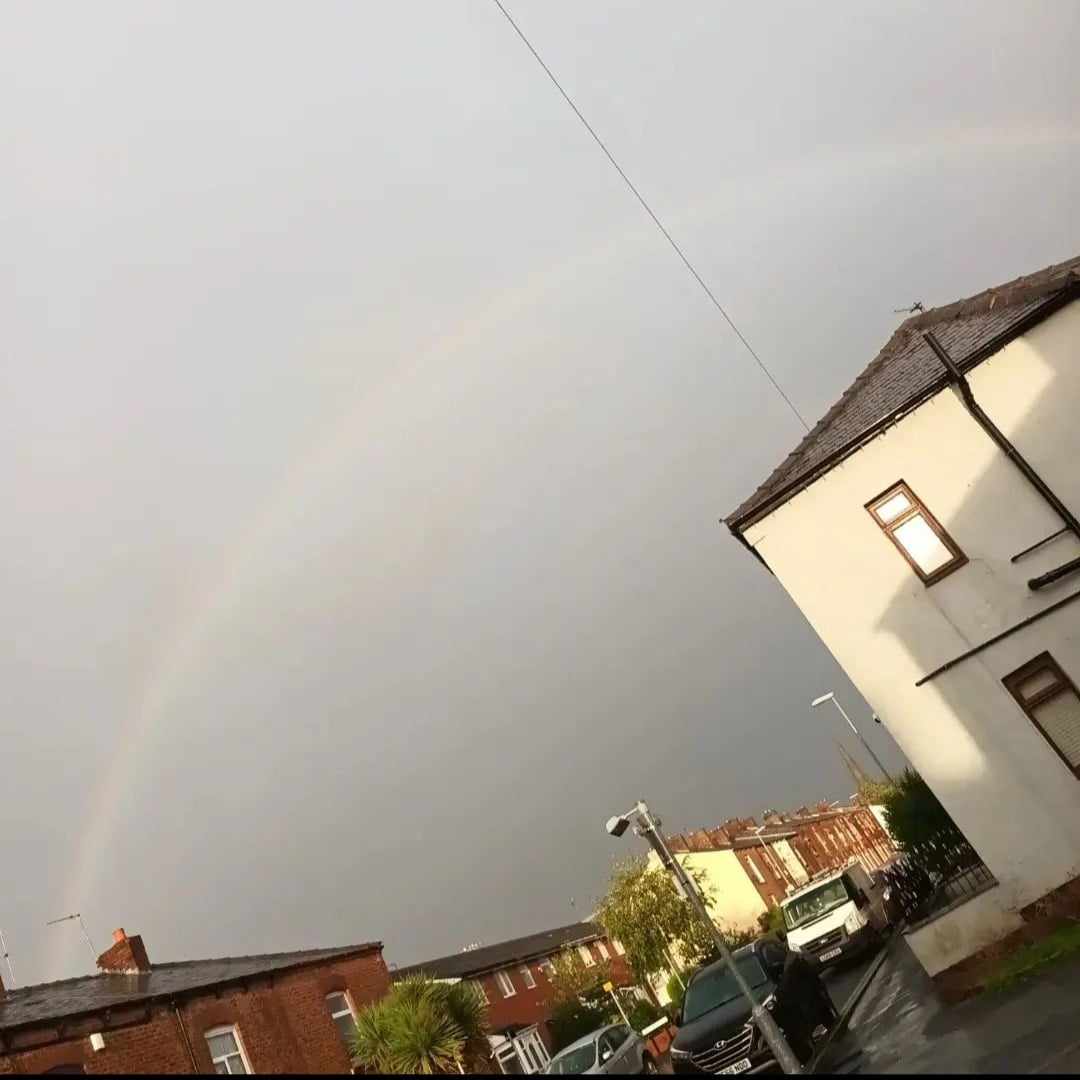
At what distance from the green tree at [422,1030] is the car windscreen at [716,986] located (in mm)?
5840

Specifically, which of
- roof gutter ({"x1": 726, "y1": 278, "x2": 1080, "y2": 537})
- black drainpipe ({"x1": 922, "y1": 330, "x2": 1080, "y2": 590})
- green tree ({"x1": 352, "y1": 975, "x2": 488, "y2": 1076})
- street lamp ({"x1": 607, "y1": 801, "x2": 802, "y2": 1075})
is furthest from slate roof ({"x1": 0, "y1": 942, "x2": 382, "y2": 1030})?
black drainpipe ({"x1": 922, "y1": 330, "x2": 1080, "y2": 590})

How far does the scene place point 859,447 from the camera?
53.4ft

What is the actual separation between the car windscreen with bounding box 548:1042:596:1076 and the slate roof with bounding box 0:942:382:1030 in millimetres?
10774

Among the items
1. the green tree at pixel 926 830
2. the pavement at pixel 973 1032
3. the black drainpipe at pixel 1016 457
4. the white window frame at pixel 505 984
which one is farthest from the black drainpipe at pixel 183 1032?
the white window frame at pixel 505 984

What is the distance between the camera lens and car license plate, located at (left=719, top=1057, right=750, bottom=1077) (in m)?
14.1

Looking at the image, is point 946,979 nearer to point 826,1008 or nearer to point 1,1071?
point 826,1008

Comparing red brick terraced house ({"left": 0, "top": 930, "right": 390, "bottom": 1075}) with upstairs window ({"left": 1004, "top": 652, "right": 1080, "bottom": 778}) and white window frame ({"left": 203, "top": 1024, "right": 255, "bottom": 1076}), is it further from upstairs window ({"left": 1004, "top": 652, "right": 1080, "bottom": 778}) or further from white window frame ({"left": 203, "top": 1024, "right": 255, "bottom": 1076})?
upstairs window ({"left": 1004, "top": 652, "right": 1080, "bottom": 778})

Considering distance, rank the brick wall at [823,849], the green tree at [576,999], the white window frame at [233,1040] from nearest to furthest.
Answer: the white window frame at [233,1040]
the green tree at [576,999]
the brick wall at [823,849]

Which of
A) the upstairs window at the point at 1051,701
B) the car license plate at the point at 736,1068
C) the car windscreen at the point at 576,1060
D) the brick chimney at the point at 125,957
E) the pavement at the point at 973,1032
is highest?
the brick chimney at the point at 125,957

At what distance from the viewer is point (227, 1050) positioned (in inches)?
966

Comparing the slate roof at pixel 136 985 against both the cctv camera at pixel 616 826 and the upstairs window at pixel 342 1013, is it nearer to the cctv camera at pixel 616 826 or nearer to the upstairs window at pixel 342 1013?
the upstairs window at pixel 342 1013

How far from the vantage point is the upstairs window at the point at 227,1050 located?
24047 millimetres

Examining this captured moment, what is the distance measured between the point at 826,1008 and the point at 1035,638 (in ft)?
24.5

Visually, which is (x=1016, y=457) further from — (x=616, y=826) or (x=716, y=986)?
(x=716, y=986)
